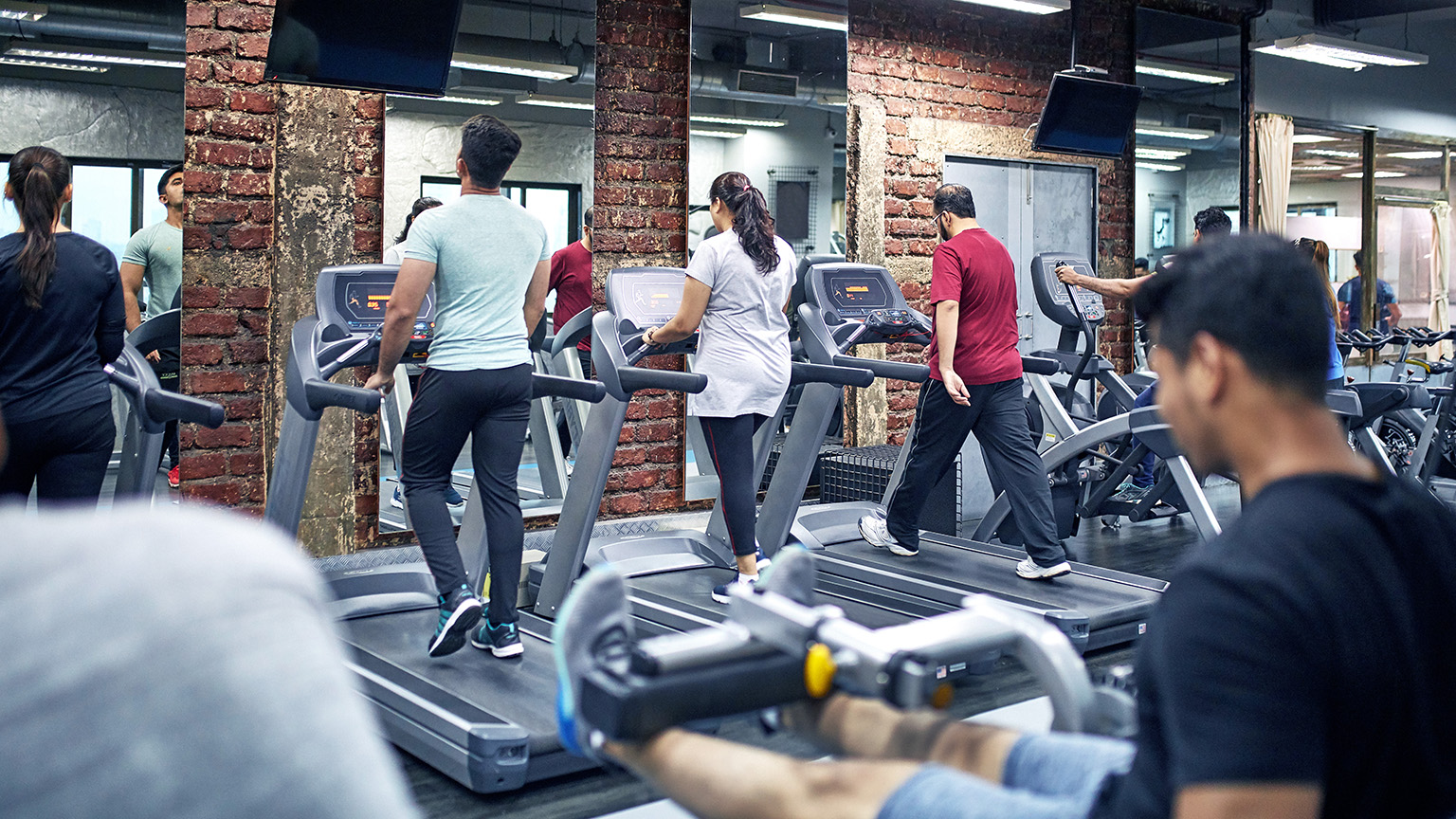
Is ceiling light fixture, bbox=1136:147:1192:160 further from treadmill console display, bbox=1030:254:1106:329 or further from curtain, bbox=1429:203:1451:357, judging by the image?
curtain, bbox=1429:203:1451:357

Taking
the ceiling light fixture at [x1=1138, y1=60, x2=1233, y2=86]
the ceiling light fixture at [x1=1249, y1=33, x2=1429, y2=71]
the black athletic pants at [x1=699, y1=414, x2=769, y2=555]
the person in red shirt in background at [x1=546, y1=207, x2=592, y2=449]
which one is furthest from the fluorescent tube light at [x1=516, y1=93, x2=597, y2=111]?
the ceiling light fixture at [x1=1249, y1=33, x2=1429, y2=71]

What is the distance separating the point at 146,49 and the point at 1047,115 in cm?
419

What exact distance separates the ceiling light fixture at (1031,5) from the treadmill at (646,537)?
323 centimetres

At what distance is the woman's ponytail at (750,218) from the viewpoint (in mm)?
4141

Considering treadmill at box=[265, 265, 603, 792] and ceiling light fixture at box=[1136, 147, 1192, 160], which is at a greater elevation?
ceiling light fixture at box=[1136, 147, 1192, 160]

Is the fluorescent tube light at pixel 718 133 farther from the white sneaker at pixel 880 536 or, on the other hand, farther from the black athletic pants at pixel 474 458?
the black athletic pants at pixel 474 458

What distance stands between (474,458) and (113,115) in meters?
2.19

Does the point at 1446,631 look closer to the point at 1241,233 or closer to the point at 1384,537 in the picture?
the point at 1384,537

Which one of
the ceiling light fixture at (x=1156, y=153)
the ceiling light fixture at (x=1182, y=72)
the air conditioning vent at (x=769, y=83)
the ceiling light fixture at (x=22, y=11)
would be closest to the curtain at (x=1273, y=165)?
the ceiling light fixture at (x=1182, y=72)

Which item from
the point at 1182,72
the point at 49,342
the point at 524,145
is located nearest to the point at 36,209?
the point at 49,342

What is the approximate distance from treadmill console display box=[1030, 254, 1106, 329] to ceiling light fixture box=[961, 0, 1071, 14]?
2000 millimetres

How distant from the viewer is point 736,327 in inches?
165

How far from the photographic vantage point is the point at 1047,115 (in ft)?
20.8

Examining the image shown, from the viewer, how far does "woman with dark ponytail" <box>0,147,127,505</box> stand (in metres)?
3.16
